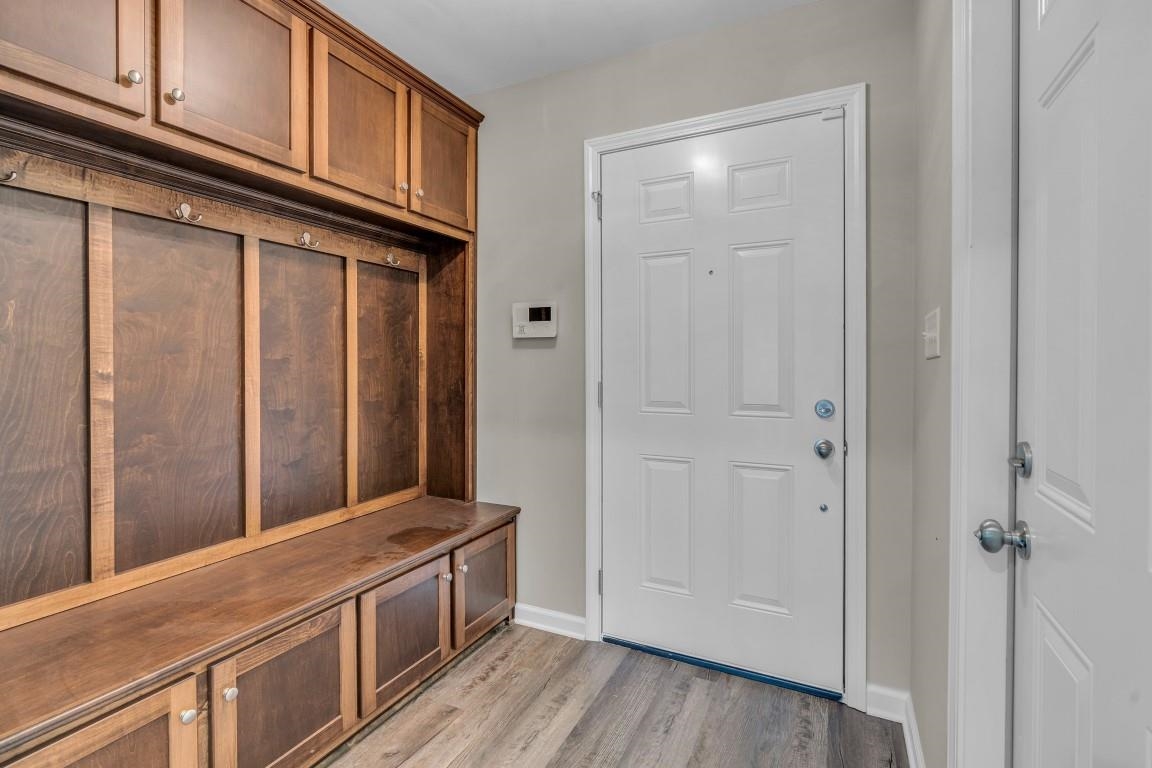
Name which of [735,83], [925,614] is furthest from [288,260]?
[925,614]

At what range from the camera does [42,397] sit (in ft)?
4.70

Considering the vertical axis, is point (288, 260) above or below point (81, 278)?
above

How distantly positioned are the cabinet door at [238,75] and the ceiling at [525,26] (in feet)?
1.31

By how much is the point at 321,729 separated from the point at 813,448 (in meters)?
1.88

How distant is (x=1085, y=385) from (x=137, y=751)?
1.96 meters

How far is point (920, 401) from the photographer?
5.46 feet

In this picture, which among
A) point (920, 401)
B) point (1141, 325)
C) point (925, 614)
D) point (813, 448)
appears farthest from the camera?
point (813, 448)

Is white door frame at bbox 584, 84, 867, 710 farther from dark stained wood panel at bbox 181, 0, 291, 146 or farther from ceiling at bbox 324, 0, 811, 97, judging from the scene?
dark stained wood panel at bbox 181, 0, 291, 146

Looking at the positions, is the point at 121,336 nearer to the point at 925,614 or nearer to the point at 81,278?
the point at 81,278

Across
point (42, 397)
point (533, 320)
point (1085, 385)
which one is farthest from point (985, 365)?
point (42, 397)

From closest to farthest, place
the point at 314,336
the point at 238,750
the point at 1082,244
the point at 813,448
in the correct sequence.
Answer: the point at 1082,244, the point at 238,750, the point at 813,448, the point at 314,336

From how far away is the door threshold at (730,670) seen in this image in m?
1.98

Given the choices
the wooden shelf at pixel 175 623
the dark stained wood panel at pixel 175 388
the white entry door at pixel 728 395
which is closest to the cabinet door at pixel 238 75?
the dark stained wood panel at pixel 175 388

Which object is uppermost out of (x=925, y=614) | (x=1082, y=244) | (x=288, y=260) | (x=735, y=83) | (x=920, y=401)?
(x=735, y=83)
